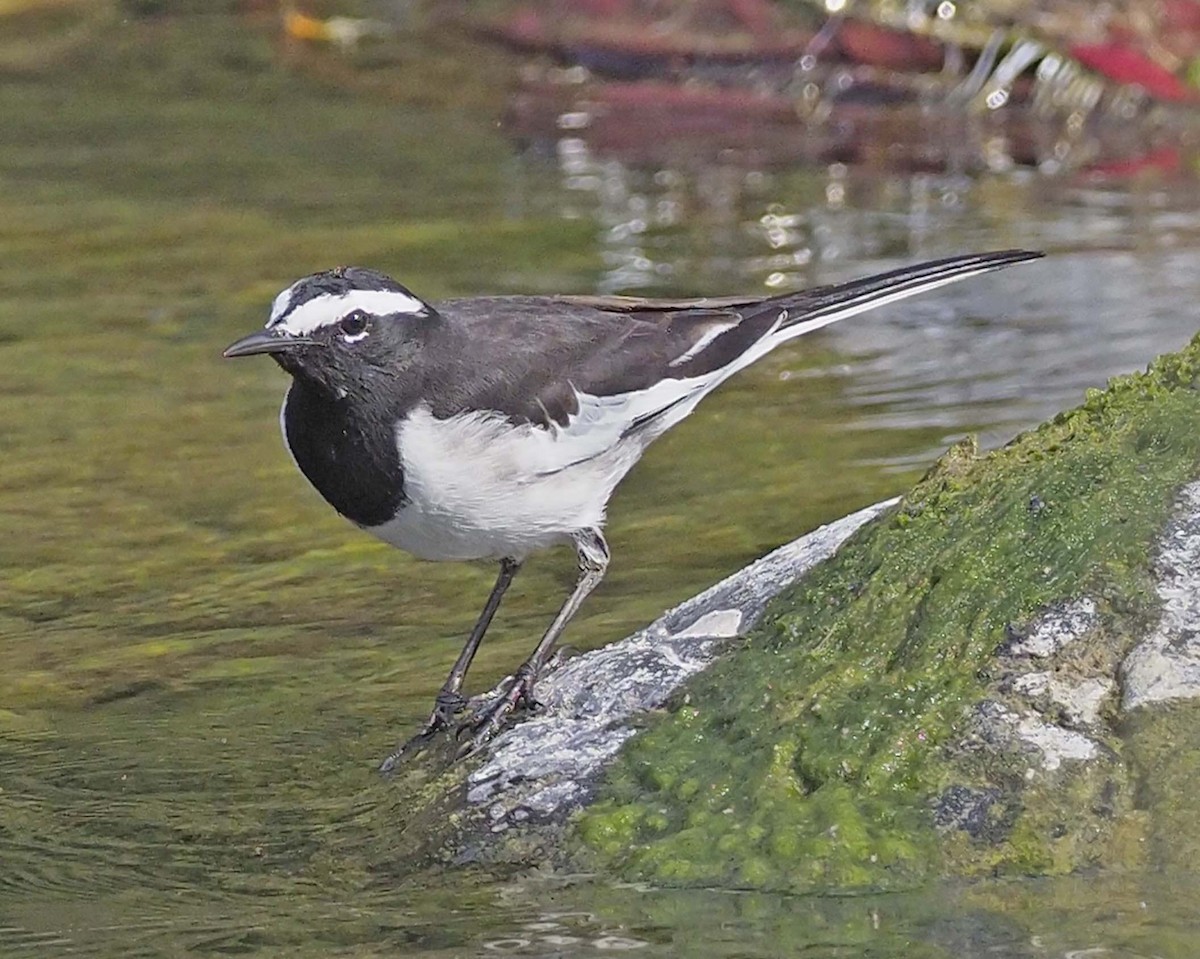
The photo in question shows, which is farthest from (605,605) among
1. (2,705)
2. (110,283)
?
(110,283)

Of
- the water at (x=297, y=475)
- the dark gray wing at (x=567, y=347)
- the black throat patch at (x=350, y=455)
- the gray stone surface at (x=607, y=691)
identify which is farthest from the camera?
the dark gray wing at (x=567, y=347)

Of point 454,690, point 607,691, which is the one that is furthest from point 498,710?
point 454,690

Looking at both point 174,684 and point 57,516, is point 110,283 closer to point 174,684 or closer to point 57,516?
point 57,516

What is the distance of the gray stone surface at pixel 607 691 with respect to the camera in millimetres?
4797

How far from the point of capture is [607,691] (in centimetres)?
512

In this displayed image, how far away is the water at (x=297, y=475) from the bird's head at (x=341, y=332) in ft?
3.22

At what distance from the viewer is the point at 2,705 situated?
20.1ft

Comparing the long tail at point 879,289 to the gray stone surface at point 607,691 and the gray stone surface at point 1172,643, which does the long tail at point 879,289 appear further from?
the gray stone surface at point 1172,643

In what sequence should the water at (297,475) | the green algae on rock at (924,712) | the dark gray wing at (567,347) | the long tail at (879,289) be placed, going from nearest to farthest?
the green algae on rock at (924,712)
the water at (297,475)
the dark gray wing at (567,347)
the long tail at (879,289)

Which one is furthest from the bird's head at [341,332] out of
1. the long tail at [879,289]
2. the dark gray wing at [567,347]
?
the long tail at [879,289]

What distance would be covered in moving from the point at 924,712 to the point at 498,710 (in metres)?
1.17

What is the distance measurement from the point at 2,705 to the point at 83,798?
0.88m

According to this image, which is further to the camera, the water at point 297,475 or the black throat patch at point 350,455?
the black throat patch at point 350,455

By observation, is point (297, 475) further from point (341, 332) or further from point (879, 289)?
point (341, 332)
